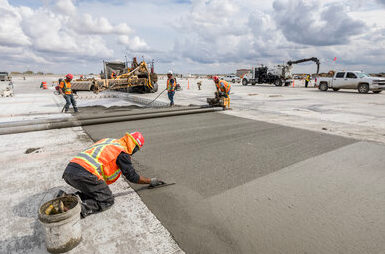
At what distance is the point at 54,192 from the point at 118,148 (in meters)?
1.38

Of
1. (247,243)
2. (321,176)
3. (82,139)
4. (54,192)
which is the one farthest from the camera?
(82,139)

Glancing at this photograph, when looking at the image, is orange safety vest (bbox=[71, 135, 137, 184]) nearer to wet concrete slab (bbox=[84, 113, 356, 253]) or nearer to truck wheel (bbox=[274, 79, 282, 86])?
wet concrete slab (bbox=[84, 113, 356, 253])

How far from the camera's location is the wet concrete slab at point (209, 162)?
2.47 meters

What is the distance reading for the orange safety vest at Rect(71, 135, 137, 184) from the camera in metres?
2.54

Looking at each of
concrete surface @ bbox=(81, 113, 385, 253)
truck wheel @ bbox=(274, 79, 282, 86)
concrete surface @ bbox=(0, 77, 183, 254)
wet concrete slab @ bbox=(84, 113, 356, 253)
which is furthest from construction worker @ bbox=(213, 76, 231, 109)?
truck wheel @ bbox=(274, 79, 282, 86)

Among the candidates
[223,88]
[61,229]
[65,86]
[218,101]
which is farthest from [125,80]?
[61,229]

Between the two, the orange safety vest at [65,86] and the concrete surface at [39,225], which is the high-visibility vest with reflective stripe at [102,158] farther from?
the orange safety vest at [65,86]

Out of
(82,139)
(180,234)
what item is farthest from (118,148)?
(82,139)

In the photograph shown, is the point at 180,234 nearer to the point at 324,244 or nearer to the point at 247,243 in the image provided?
the point at 247,243

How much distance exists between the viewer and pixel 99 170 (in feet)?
8.53

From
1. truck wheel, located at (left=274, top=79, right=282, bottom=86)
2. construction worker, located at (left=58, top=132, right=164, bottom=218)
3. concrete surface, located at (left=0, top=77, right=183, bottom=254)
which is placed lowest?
concrete surface, located at (left=0, top=77, right=183, bottom=254)

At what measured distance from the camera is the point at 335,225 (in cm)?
250

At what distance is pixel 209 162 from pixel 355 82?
17.4 meters

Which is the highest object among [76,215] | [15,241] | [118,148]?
[118,148]
